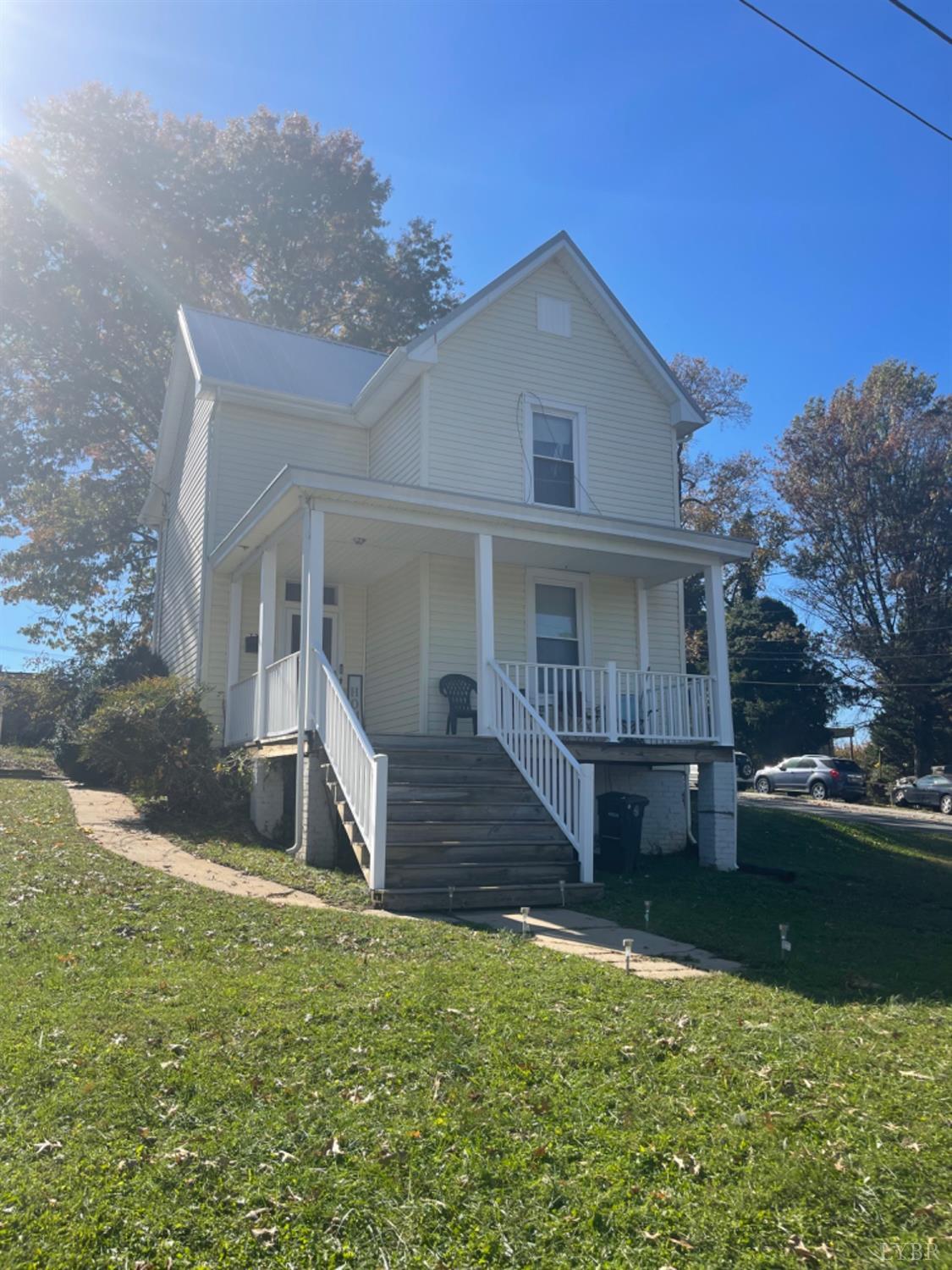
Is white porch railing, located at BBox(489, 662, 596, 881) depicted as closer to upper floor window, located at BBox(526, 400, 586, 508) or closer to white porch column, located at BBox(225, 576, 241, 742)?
upper floor window, located at BBox(526, 400, 586, 508)

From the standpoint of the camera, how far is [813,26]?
723 centimetres

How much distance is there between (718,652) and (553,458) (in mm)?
4117

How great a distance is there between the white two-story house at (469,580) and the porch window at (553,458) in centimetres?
4

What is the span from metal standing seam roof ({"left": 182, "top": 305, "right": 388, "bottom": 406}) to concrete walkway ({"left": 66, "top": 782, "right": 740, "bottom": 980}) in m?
7.57

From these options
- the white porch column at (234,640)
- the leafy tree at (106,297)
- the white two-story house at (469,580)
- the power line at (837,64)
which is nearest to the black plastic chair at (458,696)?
the white two-story house at (469,580)

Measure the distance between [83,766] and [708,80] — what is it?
13.2 m

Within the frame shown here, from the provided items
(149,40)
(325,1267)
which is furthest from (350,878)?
(149,40)

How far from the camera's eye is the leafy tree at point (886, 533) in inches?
1421

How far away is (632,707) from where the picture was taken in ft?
44.3

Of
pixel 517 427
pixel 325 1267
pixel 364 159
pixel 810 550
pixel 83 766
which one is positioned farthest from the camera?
pixel 810 550

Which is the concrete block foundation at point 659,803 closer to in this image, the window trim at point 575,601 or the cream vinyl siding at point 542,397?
the window trim at point 575,601

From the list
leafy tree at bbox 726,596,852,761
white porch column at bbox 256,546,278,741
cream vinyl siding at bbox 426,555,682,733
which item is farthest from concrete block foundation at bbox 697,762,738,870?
leafy tree at bbox 726,596,852,761

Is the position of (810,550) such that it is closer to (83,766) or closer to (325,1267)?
(83,766)

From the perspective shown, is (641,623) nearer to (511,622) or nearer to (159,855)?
(511,622)
